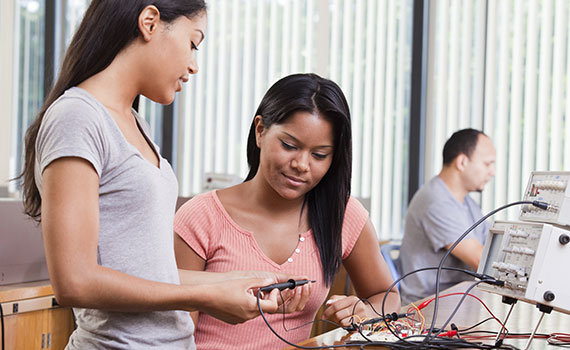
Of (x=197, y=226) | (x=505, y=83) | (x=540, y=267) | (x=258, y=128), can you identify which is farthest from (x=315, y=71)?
(x=540, y=267)

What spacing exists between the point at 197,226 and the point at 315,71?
2804 millimetres

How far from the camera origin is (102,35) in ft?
3.26

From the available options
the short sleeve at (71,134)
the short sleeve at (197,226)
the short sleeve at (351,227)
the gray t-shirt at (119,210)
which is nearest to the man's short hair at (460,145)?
the short sleeve at (351,227)

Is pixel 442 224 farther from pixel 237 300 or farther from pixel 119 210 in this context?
pixel 119 210

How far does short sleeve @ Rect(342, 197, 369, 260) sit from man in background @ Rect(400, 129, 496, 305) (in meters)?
1.33

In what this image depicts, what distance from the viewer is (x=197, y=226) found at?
62.5 inches

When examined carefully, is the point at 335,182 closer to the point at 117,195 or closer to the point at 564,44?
the point at 117,195

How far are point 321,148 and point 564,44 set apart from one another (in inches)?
108

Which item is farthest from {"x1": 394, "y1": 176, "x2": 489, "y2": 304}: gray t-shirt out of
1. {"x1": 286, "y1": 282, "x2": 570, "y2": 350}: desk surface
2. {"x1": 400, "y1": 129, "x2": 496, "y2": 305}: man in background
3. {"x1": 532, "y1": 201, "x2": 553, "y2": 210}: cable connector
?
{"x1": 532, "y1": 201, "x2": 553, "y2": 210}: cable connector

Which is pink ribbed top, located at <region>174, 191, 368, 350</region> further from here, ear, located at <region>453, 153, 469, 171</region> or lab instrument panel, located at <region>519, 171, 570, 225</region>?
ear, located at <region>453, 153, 469, 171</region>

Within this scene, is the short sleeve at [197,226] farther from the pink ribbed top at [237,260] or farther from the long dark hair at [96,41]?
the long dark hair at [96,41]

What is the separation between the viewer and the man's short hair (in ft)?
10.7

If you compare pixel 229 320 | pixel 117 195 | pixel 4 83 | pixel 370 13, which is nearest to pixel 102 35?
pixel 117 195

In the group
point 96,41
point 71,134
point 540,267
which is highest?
point 96,41
